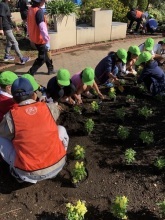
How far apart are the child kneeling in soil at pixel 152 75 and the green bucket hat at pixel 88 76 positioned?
1211mm

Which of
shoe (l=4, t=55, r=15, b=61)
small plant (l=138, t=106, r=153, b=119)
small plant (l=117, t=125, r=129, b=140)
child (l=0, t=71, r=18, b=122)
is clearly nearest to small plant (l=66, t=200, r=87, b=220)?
small plant (l=117, t=125, r=129, b=140)

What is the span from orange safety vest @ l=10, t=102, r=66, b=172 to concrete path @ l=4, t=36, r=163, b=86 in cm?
334

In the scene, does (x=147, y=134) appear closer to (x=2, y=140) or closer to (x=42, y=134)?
(x=42, y=134)

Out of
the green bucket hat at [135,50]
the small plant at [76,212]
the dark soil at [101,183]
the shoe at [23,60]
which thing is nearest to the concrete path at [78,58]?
the shoe at [23,60]

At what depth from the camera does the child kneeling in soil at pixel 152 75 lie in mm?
5809

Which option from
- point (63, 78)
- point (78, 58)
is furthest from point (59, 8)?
point (63, 78)

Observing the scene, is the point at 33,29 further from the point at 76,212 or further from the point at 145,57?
the point at 76,212

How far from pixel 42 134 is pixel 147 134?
1759 millimetres

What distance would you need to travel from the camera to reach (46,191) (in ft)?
12.4

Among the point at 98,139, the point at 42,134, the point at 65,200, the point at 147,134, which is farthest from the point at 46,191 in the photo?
the point at 147,134

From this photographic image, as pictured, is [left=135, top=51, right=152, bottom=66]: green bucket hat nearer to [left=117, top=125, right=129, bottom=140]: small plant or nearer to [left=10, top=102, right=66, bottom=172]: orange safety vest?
[left=117, top=125, right=129, bottom=140]: small plant

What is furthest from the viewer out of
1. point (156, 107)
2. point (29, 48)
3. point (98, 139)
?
point (29, 48)

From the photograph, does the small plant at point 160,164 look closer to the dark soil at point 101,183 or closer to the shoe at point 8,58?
the dark soil at point 101,183

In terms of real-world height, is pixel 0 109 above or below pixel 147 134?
above
